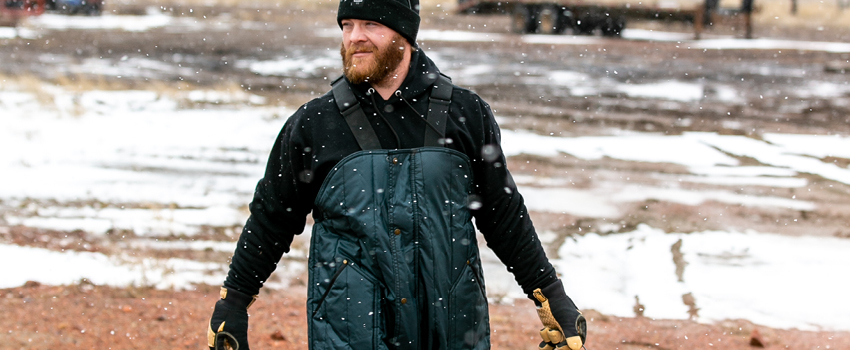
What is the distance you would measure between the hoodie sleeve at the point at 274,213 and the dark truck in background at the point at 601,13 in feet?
67.7

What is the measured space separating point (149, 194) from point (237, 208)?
3.15 feet

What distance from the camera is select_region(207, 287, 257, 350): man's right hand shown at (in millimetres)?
2354

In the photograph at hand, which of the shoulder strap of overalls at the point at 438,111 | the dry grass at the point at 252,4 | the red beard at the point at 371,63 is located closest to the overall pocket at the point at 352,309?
the shoulder strap of overalls at the point at 438,111

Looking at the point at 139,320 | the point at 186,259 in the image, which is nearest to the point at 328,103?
the point at 139,320

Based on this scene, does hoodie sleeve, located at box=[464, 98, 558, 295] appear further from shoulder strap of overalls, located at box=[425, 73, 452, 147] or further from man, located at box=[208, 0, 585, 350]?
shoulder strap of overalls, located at box=[425, 73, 452, 147]

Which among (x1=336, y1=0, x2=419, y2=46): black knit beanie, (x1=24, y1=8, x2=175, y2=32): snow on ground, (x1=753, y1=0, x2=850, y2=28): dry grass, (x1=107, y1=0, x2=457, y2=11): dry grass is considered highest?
(x1=336, y1=0, x2=419, y2=46): black knit beanie

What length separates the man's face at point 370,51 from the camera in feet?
7.43

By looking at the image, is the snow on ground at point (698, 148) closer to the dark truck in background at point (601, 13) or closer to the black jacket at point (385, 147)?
the black jacket at point (385, 147)

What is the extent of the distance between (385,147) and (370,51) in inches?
12.0

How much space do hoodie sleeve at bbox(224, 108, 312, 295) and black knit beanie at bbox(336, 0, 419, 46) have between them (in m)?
0.35

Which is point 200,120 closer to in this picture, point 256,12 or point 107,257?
point 107,257

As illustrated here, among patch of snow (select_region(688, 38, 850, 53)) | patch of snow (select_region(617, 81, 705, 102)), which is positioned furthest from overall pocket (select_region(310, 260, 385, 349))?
patch of snow (select_region(688, 38, 850, 53))

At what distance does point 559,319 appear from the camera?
7.94 feet

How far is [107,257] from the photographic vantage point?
529 centimetres
